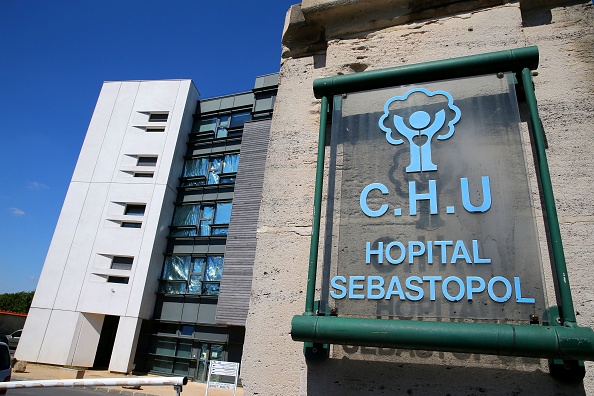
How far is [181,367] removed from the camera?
19578 millimetres

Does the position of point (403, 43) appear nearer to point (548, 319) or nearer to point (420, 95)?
point (420, 95)

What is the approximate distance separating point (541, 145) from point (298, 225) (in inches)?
58.7

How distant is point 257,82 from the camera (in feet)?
75.1

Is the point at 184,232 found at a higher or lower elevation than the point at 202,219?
lower

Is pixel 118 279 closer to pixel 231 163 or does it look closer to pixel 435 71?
pixel 231 163

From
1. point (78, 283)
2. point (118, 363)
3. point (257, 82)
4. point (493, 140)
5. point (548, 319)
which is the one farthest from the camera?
point (257, 82)

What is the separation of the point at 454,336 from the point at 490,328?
0.16 meters

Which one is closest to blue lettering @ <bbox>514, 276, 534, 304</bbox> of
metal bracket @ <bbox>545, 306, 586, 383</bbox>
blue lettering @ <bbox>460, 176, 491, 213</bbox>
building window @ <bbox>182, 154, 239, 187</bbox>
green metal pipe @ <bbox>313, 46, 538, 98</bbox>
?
metal bracket @ <bbox>545, 306, 586, 383</bbox>

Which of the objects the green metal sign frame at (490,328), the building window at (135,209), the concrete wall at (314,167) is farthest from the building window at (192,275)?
the green metal sign frame at (490,328)

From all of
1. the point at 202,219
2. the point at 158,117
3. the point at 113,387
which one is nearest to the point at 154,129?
the point at 158,117

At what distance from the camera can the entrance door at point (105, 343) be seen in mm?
21047

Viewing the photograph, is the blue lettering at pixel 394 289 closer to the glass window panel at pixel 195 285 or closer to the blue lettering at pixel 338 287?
the blue lettering at pixel 338 287

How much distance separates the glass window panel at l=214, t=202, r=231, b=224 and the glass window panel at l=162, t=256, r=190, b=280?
2750mm

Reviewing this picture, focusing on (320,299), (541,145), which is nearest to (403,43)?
(541,145)
